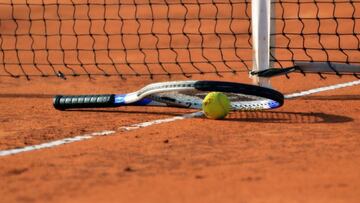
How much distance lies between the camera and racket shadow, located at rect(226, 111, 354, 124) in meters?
6.39

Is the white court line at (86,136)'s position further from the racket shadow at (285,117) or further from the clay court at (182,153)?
the racket shadow at (285,117)

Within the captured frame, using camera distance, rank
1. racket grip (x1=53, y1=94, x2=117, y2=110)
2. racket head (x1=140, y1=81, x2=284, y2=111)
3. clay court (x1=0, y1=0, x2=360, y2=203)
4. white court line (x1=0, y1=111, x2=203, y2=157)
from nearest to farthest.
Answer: clay court (x1=0, y1=0, x2=360, y2=203), white court line (x1=0, y1=111, x2=203, y2=157), racket head (x1=140, y1=81, x2=284, y2=111), racket grip (x1=53, y1=94, x2=117, y2=110)

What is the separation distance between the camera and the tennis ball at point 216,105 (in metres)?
6.41

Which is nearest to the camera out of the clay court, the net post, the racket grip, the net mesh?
the clay court

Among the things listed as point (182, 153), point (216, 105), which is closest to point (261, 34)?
point (216, 105)

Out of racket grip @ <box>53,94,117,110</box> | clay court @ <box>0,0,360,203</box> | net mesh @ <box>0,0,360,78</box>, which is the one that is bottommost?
clay court @ <box>0,0,360,203</box>

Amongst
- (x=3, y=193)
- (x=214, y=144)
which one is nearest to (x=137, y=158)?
(x=214, y=144)

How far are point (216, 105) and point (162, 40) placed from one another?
17.1 ft

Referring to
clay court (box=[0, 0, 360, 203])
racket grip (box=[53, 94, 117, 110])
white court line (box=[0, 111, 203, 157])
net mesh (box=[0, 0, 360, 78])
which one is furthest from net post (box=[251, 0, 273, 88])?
racket grip (box=[53, 94, 117, 110])

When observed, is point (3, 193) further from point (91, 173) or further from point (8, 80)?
point (8, 80)

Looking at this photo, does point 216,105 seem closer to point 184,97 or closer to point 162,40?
point 184,97

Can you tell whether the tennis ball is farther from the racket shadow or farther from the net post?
the net post

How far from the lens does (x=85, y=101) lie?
6961 millimetres

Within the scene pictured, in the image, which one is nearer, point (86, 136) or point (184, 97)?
point (86, 136)
